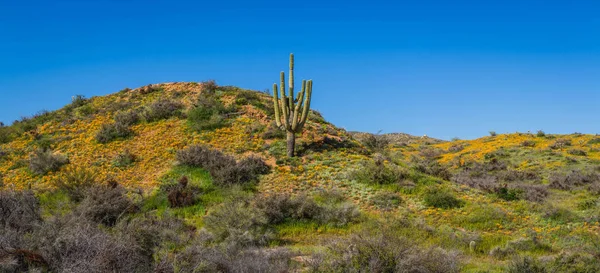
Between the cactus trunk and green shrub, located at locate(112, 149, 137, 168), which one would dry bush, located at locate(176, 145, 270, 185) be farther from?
green shrub, located at locate(112, 149, 137, 168)

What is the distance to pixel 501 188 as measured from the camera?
1686 centimetres

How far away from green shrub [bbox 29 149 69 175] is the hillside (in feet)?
0.19

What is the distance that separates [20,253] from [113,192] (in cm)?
737

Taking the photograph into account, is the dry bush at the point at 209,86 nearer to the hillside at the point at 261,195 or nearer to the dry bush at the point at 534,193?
the hillside at the point at 261,195

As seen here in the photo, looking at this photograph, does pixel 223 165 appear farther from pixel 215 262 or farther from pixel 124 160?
pixel 215 262

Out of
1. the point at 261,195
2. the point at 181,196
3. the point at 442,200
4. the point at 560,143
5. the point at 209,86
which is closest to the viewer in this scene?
the point at 261,195

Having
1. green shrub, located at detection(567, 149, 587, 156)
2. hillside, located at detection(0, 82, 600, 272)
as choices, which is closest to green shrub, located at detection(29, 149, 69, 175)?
hillside, located at detection(0, 82, 600, 272)

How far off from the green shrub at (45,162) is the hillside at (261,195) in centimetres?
6

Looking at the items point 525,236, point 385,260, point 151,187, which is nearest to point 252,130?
point 151,187

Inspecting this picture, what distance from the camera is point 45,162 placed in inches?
747

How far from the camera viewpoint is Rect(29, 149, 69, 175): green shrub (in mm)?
18844

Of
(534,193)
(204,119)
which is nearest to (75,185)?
(204,119)

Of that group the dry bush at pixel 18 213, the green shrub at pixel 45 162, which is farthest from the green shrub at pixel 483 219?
the green shrub at pixel 45 162

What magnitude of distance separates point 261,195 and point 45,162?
11.1m
